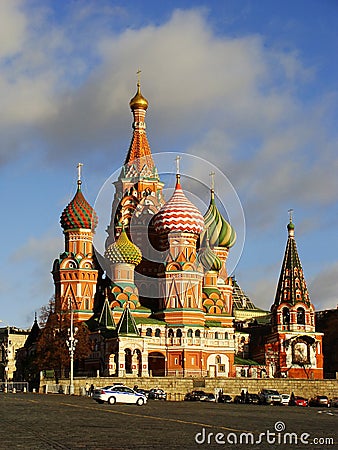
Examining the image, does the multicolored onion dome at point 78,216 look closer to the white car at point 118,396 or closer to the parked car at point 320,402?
the parked car at point 320,402

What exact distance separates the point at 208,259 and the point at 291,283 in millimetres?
8992

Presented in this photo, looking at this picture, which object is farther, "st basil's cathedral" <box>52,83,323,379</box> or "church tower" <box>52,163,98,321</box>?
"church tower" <box>52,163,98,321</box>

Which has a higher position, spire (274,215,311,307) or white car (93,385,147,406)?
spire (274,215,311,307)

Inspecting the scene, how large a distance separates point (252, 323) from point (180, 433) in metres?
84.4

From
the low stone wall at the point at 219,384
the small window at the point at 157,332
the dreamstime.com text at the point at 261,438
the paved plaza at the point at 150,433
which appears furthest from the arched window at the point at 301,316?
the dreamstime.com text at the point at 261,438

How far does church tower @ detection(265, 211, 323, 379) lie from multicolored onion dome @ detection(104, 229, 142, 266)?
16068 millimetres

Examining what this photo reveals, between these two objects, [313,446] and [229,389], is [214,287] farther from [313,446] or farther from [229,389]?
[313,446]

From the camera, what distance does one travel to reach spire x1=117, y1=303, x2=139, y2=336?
70.4 meters

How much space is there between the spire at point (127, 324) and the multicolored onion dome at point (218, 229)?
2147 cm

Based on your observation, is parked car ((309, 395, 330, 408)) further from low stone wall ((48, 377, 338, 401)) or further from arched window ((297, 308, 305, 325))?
arched window ((297, 308, 305, 325))

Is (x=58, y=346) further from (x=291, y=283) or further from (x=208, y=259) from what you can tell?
(x=291, y=283)

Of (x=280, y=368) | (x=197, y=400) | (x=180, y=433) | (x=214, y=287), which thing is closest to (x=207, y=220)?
(x=214, y=287)

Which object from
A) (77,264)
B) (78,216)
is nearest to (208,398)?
(77,264)

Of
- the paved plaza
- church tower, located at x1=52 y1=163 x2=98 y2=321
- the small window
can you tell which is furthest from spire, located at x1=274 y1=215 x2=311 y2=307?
the paved plaza
